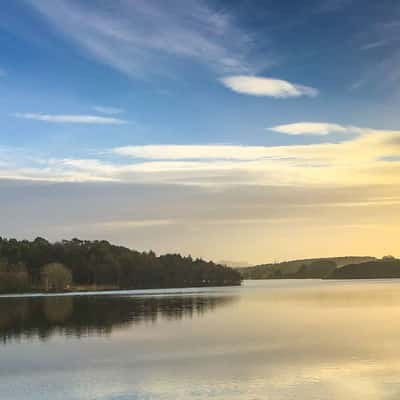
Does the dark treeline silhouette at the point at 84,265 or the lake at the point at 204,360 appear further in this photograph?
the dark treeline silhouette at the point at 84,265

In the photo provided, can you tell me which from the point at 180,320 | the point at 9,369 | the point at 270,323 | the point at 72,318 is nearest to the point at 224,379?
the point at 9,369

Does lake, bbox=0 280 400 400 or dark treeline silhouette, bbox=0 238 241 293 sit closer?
lake, bbox=0 280 400 400

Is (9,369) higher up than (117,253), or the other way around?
(117,253)

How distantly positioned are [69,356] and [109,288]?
110010 millimetres

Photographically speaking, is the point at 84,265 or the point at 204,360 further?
the point at 84,265

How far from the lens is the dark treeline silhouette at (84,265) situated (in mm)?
113688

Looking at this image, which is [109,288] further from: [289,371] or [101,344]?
[289,371]

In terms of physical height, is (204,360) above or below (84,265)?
below

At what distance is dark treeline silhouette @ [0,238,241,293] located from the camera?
11369 centimetres

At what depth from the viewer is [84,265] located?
129625 millimetres

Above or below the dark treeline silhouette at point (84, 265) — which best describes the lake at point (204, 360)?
below

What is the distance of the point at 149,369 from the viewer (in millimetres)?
21250

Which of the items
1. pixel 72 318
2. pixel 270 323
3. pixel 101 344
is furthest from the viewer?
pixel 72 318

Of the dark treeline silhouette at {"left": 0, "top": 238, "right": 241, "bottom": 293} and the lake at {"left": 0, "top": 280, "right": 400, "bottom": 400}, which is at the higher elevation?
the dark treeline silhouette at {"left": 0, "top": 238, "right": 241, "bottom": 293}
